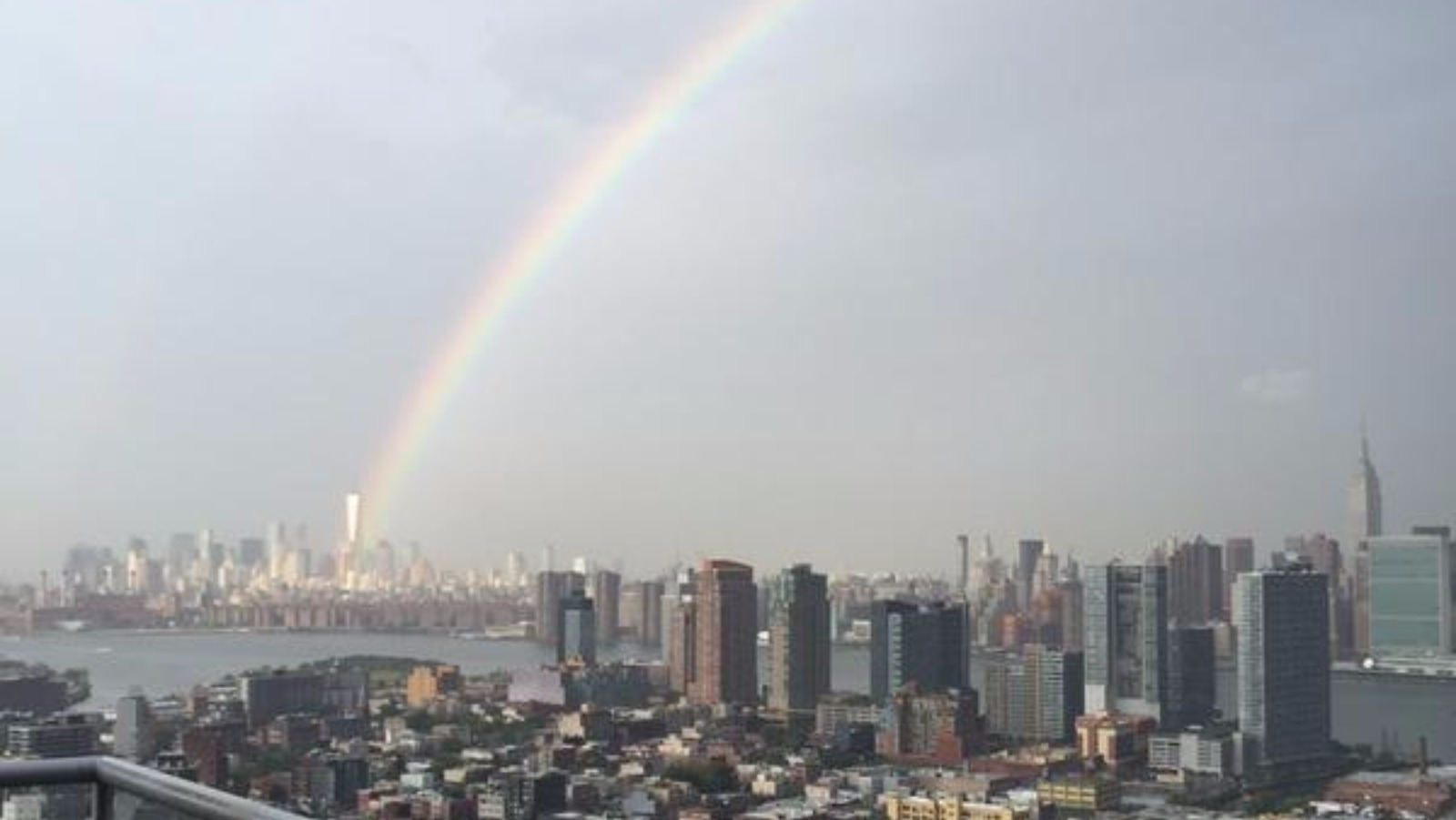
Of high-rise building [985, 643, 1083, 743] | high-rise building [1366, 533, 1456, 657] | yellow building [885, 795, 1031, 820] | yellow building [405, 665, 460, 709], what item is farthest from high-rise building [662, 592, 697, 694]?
yellow building [885, 795, 1031, 820]

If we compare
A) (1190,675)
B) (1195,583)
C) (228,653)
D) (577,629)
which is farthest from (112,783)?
(228,653)

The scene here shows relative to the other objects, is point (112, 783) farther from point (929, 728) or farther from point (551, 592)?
point (551, 592)

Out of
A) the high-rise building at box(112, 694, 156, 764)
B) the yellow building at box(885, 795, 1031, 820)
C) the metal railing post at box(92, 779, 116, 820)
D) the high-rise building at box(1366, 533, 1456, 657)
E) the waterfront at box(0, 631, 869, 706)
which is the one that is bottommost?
the waterfront at box(0, 631, 869, 706)

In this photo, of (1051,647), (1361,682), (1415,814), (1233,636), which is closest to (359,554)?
(1051,647)

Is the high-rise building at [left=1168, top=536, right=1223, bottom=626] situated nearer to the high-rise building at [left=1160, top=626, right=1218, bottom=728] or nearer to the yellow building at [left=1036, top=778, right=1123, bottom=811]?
the high-rise building at [left=1160, top=626, right=1218, bottom=728]

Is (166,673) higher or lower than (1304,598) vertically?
lower

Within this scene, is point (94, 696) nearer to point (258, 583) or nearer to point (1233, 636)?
point (1233, 636)
